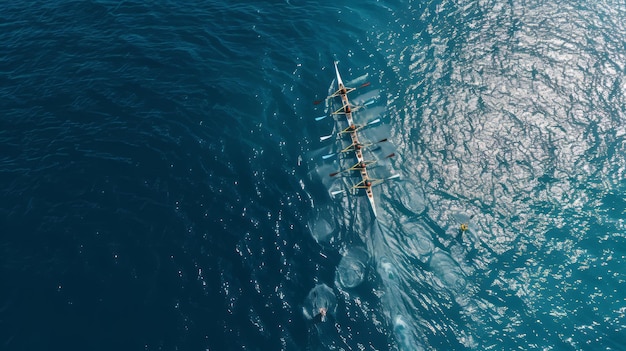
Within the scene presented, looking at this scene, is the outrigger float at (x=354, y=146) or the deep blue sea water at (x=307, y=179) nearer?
the deep blue sea water at (x=307, y=179)

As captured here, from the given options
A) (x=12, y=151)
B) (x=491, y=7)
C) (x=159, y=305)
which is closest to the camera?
(x=159, y=305)

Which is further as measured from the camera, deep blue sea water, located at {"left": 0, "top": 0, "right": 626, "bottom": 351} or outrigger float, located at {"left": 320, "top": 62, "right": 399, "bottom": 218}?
outrigger float, located at {"left": 320, "top": 62, "right": 399, "bottom": 218}

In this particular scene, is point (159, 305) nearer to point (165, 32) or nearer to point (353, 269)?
point (353, 269)

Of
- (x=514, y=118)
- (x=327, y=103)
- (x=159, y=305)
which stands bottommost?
(x=159, y=305)

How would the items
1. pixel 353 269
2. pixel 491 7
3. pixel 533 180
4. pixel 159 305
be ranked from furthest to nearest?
pixel 491 7 < pixel 533 180 < pixel 353 269 < pixel 159 305

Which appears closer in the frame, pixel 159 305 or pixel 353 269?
pixel 159 305

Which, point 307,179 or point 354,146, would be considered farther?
point 354,146

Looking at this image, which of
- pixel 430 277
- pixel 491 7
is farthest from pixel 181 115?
pixel 491 7

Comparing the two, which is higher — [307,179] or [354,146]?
[354,146]
